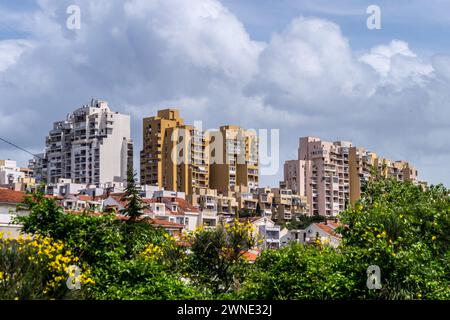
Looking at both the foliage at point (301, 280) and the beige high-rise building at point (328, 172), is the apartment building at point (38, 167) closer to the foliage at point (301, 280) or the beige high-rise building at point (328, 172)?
the beige high-rise building at point (328, 172)

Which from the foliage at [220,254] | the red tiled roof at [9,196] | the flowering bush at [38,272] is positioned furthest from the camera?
the red tiled roof at [9,196]

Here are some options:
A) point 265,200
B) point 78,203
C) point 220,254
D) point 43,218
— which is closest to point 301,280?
point 220,254

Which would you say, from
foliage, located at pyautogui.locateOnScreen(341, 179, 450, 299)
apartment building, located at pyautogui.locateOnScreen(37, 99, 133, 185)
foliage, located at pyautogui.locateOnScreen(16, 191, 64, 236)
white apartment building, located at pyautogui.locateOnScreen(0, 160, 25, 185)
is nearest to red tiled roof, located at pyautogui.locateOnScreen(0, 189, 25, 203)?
foliage, located at pyautogui.locateOnScreen(16, 191, 64, 236)

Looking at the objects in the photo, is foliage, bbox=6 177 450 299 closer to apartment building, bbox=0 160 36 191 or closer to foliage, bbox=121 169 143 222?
foliage, bbox=121 169 143 222

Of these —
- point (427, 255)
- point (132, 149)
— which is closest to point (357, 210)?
point (427, 255)

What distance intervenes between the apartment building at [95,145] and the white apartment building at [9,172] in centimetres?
517

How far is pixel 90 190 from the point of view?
101375 mm

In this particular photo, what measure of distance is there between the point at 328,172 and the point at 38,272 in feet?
448

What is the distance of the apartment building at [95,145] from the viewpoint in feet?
437

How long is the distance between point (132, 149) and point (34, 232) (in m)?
107

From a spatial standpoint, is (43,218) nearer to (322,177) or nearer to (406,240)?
(406,240)

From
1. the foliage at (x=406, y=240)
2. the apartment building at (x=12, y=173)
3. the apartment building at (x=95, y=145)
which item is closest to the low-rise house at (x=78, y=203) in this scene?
the foliage at (x=406, y=240)

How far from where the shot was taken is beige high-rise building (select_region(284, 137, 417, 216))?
156125mm
